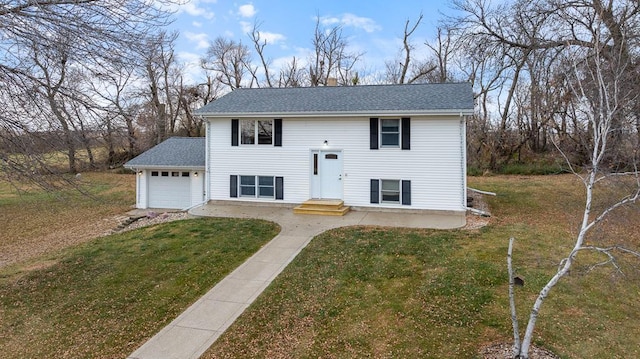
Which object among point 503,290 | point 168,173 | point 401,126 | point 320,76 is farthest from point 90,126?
point 320,76

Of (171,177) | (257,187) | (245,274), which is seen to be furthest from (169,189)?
(245,274)

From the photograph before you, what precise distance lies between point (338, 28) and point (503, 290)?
108ft

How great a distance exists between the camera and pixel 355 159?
13.8m

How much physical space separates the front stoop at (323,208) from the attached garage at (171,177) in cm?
501

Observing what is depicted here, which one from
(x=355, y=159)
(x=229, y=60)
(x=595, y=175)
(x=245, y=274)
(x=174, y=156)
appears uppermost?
(x=229, y=60)

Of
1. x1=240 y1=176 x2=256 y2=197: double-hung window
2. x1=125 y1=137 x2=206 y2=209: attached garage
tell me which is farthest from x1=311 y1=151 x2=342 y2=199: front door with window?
x1=125 y1=137 x2=206 y2=209: attached garage

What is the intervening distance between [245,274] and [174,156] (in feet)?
36.2

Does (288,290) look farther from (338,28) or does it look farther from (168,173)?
(338,28)

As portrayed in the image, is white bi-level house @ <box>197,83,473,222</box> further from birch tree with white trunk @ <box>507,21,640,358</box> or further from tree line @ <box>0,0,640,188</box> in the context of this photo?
birch tree with white trunk @ <box>507,21,640,358</box>

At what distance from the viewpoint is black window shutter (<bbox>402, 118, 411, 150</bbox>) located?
1316 cm

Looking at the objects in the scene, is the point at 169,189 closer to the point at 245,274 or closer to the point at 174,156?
the point at 174,156

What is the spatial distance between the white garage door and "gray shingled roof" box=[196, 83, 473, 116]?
350 cm

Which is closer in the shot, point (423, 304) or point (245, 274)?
point (423, 304)

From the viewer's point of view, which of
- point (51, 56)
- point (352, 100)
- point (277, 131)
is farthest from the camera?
point (352, 100)
